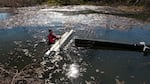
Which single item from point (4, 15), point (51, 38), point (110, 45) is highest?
point (51, 38)

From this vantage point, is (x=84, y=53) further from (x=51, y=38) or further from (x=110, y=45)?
(x=51, y=38)

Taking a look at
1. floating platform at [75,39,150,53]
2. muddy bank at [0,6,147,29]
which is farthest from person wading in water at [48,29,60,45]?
muddy bank at [0,6,147,29]

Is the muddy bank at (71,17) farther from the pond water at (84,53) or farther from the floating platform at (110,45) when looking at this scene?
the floating platform at (110,45)

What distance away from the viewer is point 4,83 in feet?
36.9

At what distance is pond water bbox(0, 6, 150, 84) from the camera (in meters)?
14.5

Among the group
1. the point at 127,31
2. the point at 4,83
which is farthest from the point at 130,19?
the point at 4,83

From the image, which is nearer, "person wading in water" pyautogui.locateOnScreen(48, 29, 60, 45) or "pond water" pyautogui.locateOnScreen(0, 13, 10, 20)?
"person wading in water" pyautogui.locateOnScreen(48, 29, 60, 45)

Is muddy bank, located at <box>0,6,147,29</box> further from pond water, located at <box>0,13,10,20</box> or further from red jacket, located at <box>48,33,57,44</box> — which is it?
red jacket, located at <box>48,33,57,44</box>

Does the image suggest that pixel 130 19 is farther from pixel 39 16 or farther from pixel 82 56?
pixel 82 56

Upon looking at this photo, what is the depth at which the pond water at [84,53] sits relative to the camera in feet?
47.7

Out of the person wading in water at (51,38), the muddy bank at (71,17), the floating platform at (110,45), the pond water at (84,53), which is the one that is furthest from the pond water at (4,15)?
the floating platform at (110,45)

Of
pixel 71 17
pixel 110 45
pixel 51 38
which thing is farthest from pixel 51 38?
pixel 71 17

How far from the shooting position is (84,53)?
17703 mm

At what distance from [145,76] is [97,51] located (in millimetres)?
4474
